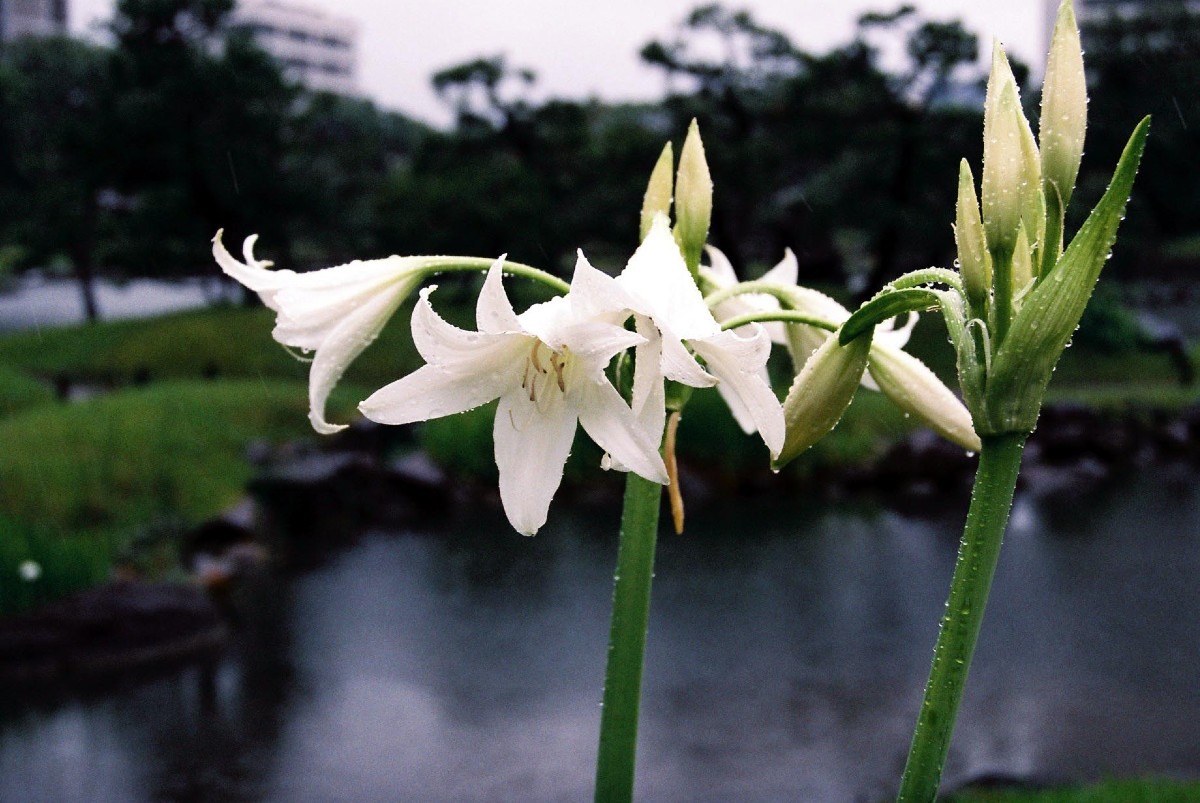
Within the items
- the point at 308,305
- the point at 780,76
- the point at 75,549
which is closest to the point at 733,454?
the point at 75,549

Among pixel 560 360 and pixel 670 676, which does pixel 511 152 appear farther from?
pixel 560 360

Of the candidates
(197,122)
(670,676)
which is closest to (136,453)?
(670,676)

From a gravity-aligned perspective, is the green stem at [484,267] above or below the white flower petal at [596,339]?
above

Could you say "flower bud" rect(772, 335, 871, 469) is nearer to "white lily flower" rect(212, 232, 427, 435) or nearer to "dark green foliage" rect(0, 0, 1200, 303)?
"white lily flower" rect(212, 232, 427, 435)

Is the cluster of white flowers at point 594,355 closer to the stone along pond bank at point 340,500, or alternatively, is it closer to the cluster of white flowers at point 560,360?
the cluster of white flowers at point 560,360

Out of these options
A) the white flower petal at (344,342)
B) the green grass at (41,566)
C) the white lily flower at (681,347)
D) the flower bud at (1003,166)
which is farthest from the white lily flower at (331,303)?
the green grass at (41,566)

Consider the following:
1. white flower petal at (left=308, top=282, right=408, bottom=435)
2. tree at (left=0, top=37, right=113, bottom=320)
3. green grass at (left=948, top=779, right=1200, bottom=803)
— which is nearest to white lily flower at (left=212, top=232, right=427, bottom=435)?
white flower petal at (left=308, top=282, right=408, bottom=435)
